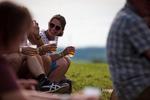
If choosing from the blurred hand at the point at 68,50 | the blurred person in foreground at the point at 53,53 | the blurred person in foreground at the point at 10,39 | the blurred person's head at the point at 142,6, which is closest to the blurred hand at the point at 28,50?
the blurred person in foreground at the point at 53,53

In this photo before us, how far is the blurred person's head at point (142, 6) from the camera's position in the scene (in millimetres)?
2130

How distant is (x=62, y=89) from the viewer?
321 centimetres

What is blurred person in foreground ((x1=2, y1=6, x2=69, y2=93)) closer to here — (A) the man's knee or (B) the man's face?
(A) the man's knee

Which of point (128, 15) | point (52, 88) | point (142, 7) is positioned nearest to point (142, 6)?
point (142, 7)

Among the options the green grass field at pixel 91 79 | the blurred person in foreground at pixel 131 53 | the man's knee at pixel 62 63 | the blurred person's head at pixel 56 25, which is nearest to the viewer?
the blurred person in foreground at pixel 131 53

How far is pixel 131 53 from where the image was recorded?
2094 mm

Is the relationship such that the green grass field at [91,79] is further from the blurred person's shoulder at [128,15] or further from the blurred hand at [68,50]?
the blurred person's shoulder at [128,15]

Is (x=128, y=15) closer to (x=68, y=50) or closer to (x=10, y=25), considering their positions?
(x=10, y=25)

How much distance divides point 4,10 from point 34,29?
228 cm

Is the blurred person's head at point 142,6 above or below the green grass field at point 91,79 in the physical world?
above

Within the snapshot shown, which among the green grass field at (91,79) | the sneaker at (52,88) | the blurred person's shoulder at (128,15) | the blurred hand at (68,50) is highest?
the blurred person's shoulder at (128,15)

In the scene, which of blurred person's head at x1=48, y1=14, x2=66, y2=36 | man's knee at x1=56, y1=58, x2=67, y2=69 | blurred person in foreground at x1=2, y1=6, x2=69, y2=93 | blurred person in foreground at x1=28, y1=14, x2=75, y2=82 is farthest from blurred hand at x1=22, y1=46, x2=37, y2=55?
blurred person's head at x1=48, y1=14, x2=66, y2=36

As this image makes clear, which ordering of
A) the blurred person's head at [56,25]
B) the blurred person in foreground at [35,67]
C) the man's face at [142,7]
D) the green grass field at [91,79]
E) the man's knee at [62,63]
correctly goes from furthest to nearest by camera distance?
the green grass field at [91,79] → the blurred person's head at [56,25] → the man's knee at [62,63] → the blurred person in foreground at [35,67] → the man's face at [142,7]

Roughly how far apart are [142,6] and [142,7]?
1 centimetres
